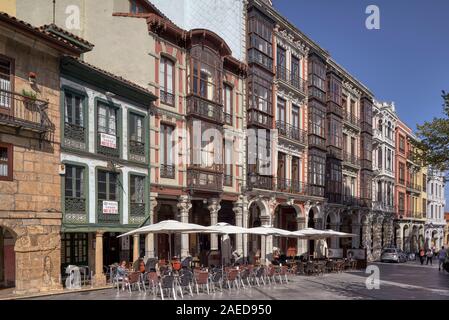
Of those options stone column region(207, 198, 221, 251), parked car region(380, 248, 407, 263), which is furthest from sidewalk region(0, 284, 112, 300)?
parked car region(380, 248, 407, 263)

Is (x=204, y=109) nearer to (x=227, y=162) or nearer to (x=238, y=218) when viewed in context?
(x=227, y=162)

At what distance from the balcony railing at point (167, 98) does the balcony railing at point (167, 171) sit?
9.77 feet

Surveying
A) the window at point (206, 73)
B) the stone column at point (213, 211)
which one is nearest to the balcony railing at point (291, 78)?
the window at point (206, 73)

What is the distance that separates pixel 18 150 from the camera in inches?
664

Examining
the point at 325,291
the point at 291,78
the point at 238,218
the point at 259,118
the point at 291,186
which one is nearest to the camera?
the point at 325,291

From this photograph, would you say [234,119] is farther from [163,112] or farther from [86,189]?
[86,189]

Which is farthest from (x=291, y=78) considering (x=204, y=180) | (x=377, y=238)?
(x=377, y=238)

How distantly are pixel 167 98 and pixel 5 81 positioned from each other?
9.03m

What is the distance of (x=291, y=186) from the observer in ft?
113

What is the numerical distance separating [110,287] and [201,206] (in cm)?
1037

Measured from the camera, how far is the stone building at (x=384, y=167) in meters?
51.5
